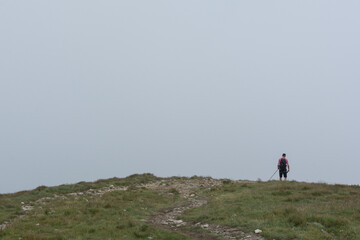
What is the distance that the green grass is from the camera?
12.6 metres

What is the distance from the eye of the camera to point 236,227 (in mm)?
14039

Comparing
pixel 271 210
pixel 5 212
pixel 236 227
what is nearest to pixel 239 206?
pixel 271 210

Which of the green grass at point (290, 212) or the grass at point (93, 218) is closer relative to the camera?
the green grass at point (290, 212)

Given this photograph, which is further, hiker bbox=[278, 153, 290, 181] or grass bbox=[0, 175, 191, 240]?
hiker bbox=[278, 153, 290, 181]

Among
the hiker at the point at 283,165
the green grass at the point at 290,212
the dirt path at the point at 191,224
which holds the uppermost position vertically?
the hiker at the point at 283,165

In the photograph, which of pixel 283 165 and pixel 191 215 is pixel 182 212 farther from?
pixel 283 165

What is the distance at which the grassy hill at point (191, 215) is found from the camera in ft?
42.9

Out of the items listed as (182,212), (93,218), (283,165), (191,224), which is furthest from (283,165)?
(93,218)

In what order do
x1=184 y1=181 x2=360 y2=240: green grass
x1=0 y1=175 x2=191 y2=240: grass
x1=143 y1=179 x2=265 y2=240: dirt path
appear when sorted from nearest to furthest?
1. x1=184 y1=181 x2=360 y2=240: green grass
2. x1=143 y1=179 x2=265 y2=240: dirt path
3. x1=0 y1=175 x2=191 y2=240: grass

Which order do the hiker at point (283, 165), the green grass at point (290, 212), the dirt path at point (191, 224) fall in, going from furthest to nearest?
the hiker at point (283, 165), the dirt path at point (191, 224), the green grass at point (290, 212)

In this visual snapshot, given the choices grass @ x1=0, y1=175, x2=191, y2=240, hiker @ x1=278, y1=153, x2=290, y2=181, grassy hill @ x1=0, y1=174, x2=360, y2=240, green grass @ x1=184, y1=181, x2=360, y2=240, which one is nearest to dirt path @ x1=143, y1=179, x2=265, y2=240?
grassy hill @ x1=0, y1=174, x2=360, y2=240

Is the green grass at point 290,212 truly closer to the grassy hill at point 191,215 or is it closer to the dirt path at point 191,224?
the grassy hill at point 191,215

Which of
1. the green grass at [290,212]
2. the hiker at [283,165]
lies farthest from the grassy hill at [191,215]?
the hiker at [283,165]

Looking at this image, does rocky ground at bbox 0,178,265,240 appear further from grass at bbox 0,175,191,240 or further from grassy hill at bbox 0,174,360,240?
grass at bbox 0,175,191,240
